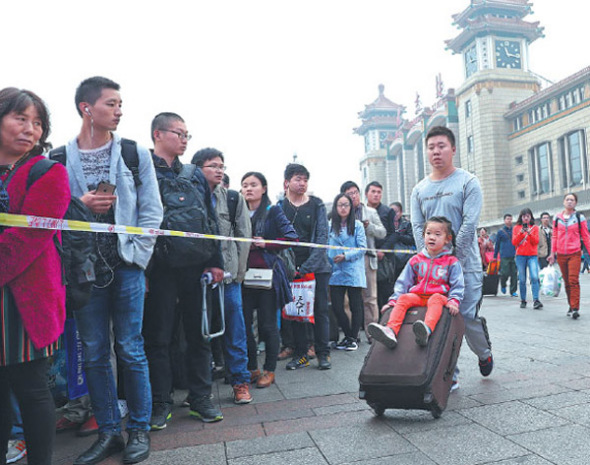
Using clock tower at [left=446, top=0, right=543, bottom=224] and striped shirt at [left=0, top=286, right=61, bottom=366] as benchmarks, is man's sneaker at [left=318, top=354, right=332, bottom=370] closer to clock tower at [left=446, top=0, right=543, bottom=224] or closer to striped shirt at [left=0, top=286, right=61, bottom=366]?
striped shirt at [left=0, top=286, right=61, bottom=366]

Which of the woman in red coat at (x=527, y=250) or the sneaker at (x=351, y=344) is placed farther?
the woman in red coat at (x=527, y=250)

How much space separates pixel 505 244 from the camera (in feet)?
38.6

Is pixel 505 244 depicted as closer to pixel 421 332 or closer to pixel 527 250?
pixel 527 250

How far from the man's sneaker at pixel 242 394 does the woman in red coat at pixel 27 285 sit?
1772mm

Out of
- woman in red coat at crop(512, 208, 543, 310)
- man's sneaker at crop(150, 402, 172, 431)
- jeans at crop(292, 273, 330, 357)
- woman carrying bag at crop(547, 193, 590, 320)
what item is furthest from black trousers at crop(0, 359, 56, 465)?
woman in red coat at crop(512, 208, 543, 310)

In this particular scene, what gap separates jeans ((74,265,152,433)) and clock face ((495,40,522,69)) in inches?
2069

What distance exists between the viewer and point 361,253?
5.87 m

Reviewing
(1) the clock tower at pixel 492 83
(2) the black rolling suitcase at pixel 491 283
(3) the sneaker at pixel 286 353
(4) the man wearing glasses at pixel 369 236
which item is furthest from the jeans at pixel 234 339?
(1) the clock tower at pixel 492 83

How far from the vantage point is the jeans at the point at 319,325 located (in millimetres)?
4973

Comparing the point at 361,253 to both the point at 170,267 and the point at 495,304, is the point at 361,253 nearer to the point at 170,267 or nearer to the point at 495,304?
the point at 170,267

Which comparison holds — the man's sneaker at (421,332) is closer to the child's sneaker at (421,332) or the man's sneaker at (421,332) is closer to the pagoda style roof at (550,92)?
the child's sneaker at (421,332)

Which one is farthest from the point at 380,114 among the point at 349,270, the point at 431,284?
the point at 431,284

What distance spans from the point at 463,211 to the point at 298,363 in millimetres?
2183

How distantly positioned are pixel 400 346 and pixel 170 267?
1.54 metres
